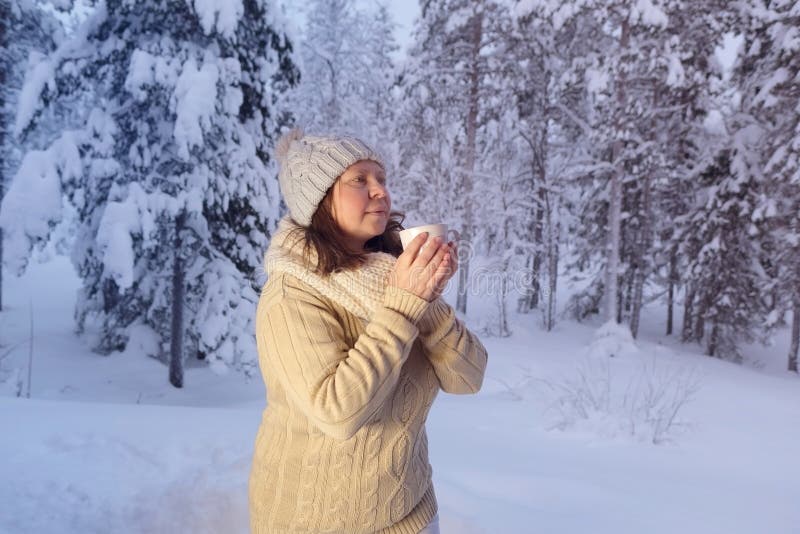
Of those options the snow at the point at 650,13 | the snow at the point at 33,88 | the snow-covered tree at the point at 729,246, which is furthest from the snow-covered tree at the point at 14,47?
the snow-covered tree at the point at 729,246

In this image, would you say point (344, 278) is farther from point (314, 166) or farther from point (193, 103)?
point (193, 103)

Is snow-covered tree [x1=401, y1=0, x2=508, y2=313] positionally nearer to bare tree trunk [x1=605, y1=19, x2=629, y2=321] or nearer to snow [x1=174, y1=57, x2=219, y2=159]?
bare tree trunk [x1=605, y1=19, x2=629, y2=321]

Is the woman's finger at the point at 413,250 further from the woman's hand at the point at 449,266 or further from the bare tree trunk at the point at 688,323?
the bare tree trunk at the point at 688,323

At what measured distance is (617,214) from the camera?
12.4 m

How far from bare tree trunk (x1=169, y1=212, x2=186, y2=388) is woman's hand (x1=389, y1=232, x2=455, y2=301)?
746cm

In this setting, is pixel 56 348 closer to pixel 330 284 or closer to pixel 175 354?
pixel 175 354

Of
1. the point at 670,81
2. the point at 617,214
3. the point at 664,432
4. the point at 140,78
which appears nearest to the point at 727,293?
the point at 617,214

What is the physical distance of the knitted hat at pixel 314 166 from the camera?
1488mm

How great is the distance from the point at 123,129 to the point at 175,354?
3.88m

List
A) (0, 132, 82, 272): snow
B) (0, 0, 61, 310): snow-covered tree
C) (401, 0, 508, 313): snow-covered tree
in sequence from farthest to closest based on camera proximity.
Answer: (401, 0, 508, 313): snow-covered tree → (0, 0, 61, 310): snow-covered tree → (0, 132, 82, 272): snow

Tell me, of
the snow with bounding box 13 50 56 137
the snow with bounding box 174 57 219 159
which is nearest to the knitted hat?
the snow with bounding box 174 57 219 159

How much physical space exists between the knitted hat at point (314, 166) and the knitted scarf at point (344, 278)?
0.13m

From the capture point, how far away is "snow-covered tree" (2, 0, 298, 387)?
6945mm

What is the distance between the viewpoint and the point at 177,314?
8531mm
